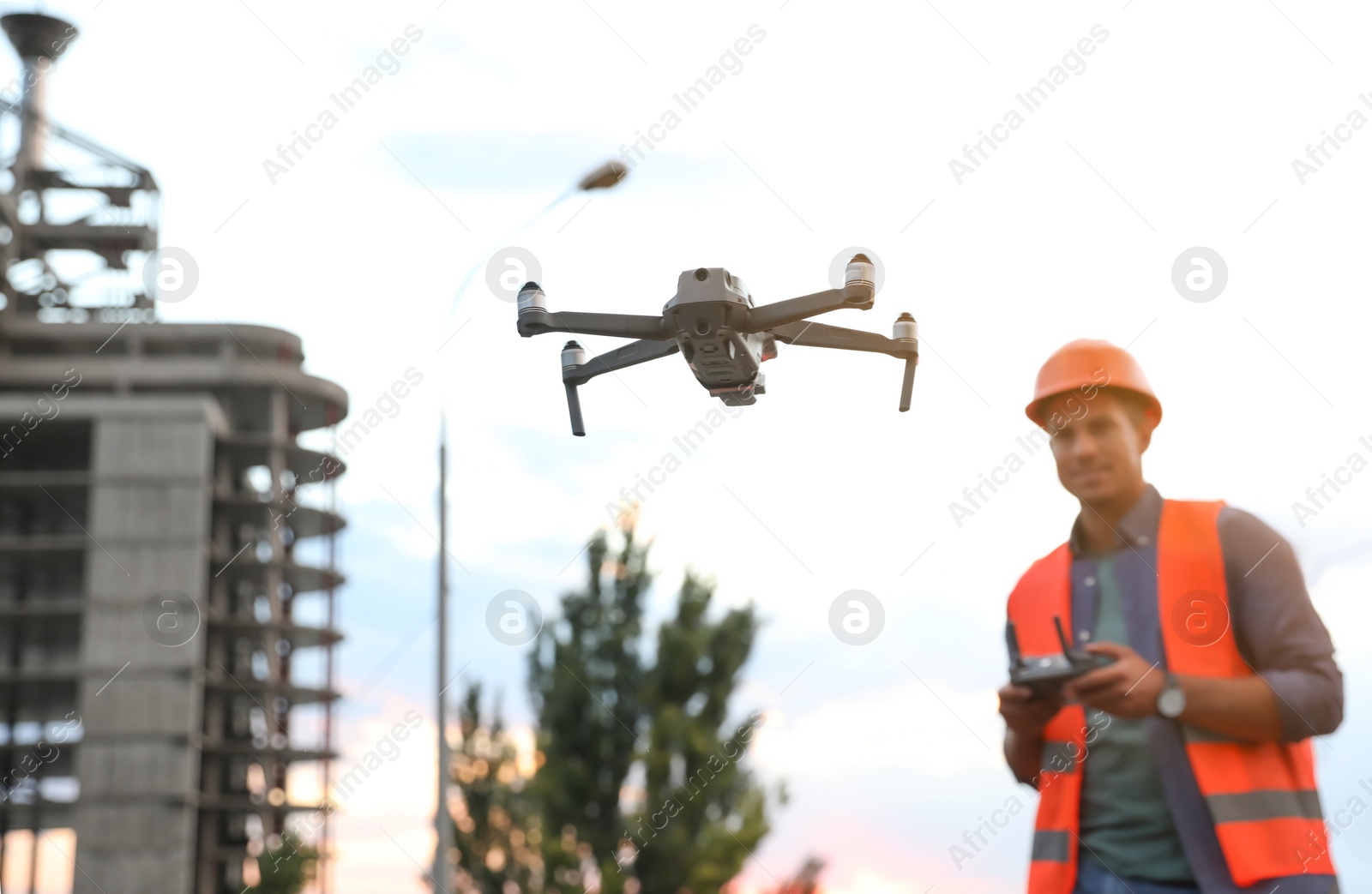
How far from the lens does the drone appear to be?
3.89 m

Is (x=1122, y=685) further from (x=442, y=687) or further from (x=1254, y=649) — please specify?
(x=442, y=687)

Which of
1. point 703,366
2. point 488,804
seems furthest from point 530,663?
point 703,366

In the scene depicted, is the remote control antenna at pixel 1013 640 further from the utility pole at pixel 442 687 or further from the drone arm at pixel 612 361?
the utility pole at pixel 442 687

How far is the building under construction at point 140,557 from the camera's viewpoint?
149 feet

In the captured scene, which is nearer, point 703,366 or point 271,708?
point 703,366

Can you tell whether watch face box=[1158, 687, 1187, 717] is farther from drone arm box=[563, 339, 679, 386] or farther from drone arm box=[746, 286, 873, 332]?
drone arm box=[563, 339, 679, 386]

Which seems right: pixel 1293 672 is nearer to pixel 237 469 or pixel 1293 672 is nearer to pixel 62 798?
pixel 62 798

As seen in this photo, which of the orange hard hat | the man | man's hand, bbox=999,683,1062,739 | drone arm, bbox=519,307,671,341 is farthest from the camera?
drone arm, bbox=519,307,671,341

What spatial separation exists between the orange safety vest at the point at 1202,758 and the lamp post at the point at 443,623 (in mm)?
8443

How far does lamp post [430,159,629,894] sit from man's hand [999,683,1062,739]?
8.53m

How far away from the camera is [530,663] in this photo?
20.8 metres

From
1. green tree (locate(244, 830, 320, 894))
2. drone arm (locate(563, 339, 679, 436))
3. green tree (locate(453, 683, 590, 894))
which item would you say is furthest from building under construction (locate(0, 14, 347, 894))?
drone arm (locate(563, 339, 679, 436))

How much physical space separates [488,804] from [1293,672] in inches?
795

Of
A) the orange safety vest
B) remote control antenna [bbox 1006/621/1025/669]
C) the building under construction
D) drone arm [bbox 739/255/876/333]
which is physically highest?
the building under construction
